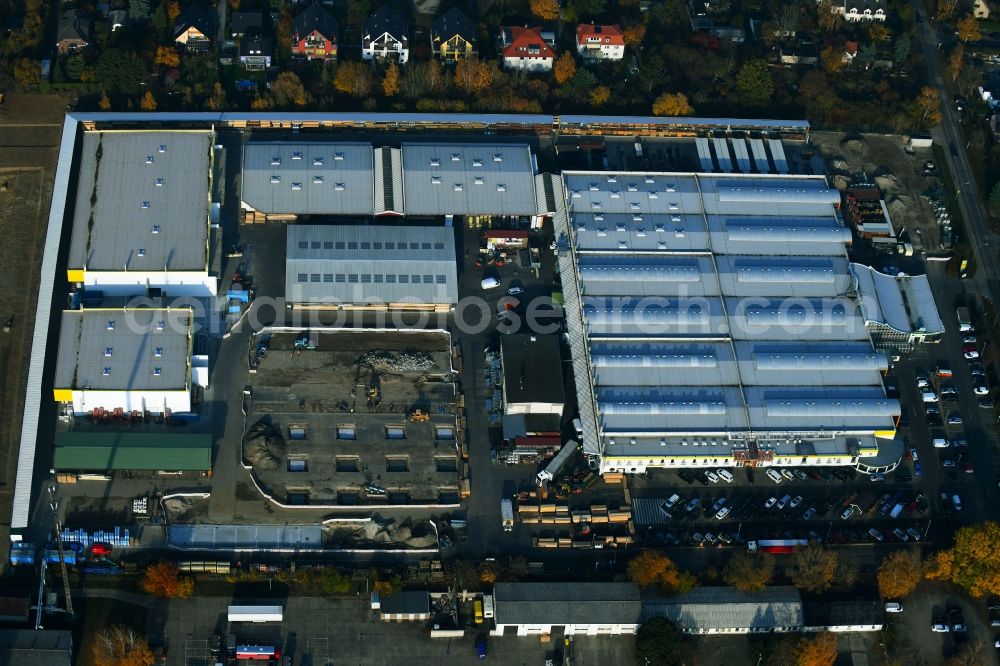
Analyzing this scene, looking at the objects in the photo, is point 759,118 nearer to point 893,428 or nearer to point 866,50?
point 866,50

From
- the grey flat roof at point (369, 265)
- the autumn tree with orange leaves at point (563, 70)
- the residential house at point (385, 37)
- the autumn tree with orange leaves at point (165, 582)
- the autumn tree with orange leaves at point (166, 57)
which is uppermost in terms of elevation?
the residential house at point (385, 37)

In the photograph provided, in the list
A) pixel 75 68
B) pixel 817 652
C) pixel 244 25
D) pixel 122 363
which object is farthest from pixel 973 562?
pixel 75 68

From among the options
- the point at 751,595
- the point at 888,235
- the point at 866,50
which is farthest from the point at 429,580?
the point at 866,50

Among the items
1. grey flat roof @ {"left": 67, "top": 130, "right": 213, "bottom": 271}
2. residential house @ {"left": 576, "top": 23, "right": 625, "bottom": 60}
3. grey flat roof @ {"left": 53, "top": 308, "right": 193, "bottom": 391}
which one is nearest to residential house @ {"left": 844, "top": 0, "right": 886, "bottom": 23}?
residential house @ {"left": 576, "top": 23, "right": 625, "bottom": 60}

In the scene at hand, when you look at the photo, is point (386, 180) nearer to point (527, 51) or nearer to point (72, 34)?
point (527, 51)

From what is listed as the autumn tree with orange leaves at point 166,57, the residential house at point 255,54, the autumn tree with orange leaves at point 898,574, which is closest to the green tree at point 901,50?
the autumn tree with orange leaves at point 898,574

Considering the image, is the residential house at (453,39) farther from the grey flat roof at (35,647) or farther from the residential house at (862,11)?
the grey flat roof at (35,647)
